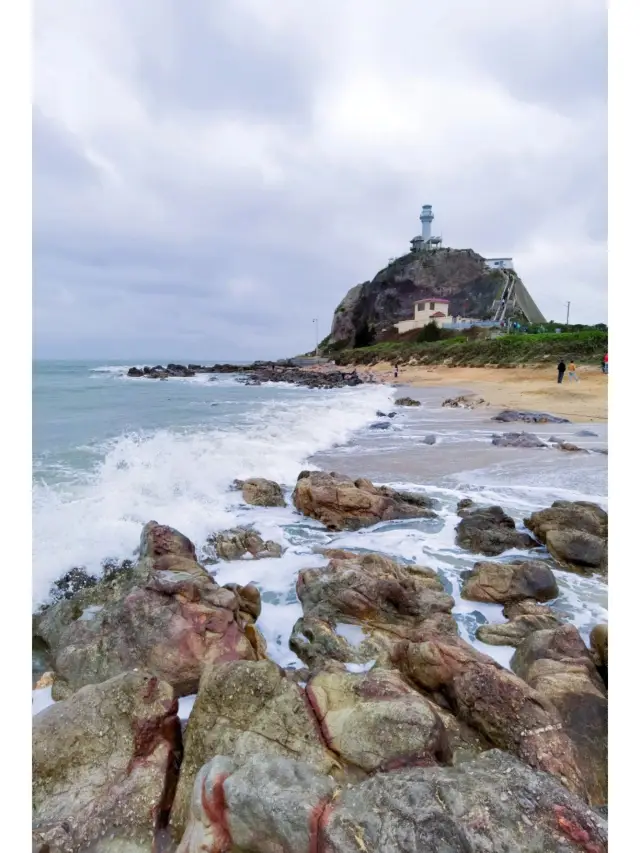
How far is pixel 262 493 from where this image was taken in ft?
21.4

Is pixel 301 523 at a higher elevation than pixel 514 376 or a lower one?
lower

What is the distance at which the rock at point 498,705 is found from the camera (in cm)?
198

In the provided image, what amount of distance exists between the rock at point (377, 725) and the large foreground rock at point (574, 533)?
308 cm

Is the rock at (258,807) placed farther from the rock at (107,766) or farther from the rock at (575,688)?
the rock at (575,688)

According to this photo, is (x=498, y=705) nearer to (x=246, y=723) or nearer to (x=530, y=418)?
(x=246, y=723)

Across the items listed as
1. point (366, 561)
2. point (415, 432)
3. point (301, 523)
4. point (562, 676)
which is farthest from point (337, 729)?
point (415, 432)

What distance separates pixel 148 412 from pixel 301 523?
13269 millimetres

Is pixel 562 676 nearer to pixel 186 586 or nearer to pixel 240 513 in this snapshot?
pixel 186 586

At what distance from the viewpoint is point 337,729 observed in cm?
192

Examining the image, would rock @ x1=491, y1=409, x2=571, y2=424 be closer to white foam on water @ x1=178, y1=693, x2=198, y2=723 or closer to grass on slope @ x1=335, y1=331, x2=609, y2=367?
grass on slope @ x1=335, y1=331, x2=609, y2=367

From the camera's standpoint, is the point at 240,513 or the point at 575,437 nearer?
the point at 240,513

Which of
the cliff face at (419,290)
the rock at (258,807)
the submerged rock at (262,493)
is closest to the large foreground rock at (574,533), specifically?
the submerged rock at (262,493)

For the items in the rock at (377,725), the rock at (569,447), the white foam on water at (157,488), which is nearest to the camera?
the rock at (377,725)
